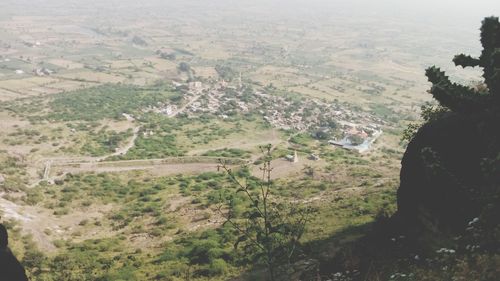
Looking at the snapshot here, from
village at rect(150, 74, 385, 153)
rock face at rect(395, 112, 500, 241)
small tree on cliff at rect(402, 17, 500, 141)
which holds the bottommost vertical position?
village at rect(150, 74, 385, 153)

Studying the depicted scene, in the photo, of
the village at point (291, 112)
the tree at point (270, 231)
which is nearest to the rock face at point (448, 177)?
the tree at point (270, 231)

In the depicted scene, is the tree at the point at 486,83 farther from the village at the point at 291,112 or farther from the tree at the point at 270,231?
the village at the point at 291,112

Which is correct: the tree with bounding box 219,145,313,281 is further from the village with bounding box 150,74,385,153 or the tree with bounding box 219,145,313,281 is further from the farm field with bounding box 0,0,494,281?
the village with bounding box 150,74,385,153

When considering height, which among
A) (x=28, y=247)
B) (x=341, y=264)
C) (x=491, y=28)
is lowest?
(x=28, y=247)

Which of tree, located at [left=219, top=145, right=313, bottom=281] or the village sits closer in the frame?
tree, located at [left=219, top=145, right=313, bottom=281]

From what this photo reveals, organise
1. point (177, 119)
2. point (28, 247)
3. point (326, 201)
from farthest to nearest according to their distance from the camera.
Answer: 1. point (177, 119)
2. point (326, 201)
3. point (28, 247)

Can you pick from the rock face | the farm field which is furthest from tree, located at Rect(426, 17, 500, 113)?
the farm field

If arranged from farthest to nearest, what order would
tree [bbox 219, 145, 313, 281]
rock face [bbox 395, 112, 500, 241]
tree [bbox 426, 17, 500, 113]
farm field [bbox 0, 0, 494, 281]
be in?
1. farm field [bbox 0, 0, 494, 281]
2. rock face [bbox 395, 112, 500, 241]
3. tree [bbox 426, 17, 500, 113]
4. tree [bbox 219, 145, 313, 281]

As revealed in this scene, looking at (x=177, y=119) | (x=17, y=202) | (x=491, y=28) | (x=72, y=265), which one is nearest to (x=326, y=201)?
(x=72, y=265)

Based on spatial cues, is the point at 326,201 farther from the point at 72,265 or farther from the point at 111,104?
the point at 111,104
